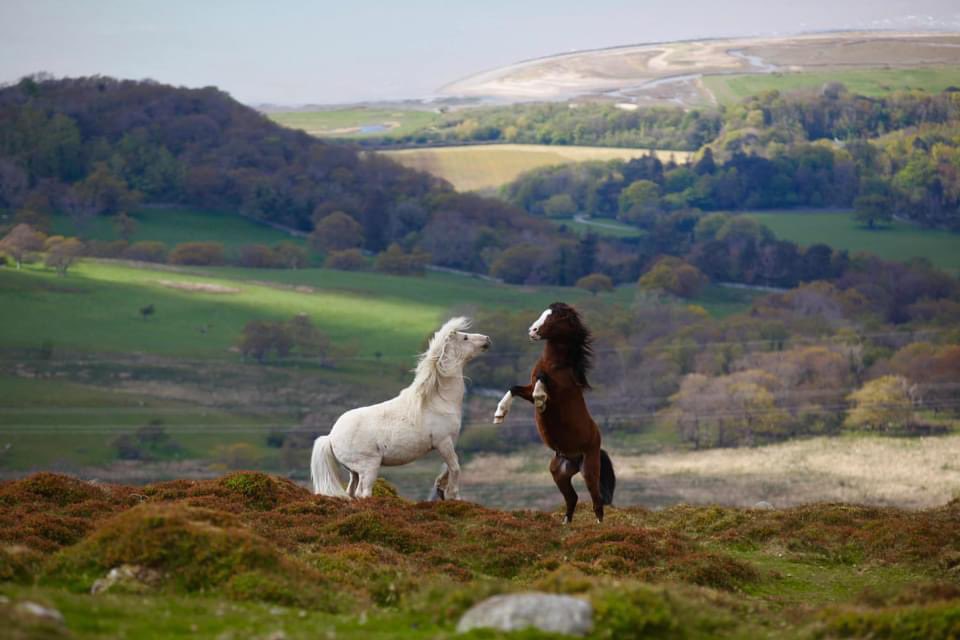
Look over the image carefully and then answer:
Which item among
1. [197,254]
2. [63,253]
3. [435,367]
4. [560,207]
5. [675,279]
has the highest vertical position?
[435,367]

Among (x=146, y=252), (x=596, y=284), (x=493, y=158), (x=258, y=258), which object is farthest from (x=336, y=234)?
(x=493, y=158)

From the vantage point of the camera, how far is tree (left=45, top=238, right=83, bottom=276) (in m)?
107

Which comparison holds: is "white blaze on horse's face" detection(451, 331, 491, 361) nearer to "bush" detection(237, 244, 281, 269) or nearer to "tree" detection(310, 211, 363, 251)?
"bush" detection(237, 244, 281, 269)

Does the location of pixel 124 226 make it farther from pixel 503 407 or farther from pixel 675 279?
pixel 503 407

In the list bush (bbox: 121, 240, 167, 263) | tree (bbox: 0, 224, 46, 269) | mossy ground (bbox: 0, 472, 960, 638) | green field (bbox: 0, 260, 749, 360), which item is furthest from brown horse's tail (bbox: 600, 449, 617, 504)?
bush (bbox: 121, 240, 167, 263)

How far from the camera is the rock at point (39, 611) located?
1041cm

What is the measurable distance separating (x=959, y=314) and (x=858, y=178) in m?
33.4

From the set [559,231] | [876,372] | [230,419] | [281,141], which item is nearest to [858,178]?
[559,231]

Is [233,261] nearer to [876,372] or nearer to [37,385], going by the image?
[37,385]

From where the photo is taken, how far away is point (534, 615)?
1131 cm

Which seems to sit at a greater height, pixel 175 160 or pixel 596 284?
pixel 175 160

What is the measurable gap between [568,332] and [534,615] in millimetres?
7720

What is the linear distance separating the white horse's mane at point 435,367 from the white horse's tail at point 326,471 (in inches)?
63.5

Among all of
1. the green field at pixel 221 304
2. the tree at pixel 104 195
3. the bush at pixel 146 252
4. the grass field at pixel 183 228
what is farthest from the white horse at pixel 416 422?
the tree at pixel 104 195
